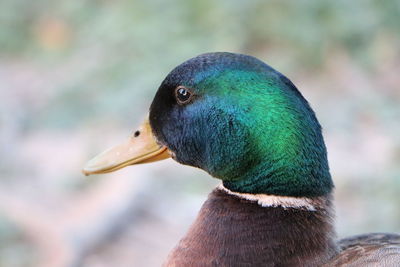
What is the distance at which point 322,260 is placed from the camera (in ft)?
7.66

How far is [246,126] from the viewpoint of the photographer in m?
2.33

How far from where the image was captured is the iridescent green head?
230cm

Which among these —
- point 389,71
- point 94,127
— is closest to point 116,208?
point 94,127

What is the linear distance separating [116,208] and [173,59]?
1.74 metres

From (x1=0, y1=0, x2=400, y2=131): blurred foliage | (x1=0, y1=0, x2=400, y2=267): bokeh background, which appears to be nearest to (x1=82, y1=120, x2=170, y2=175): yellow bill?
(x1=0, y1=0, x2=400, y2=267): bokeh background

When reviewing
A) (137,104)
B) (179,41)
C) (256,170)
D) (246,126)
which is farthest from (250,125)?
(179,41)

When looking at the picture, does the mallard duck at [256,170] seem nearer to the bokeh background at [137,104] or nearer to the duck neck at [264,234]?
the duck neck at [264,234]

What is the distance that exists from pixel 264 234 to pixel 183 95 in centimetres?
42

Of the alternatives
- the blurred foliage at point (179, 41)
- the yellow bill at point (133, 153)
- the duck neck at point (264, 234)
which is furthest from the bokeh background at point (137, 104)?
the duck neck at point (264, 234)

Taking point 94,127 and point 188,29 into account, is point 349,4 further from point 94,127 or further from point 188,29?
point 94,127

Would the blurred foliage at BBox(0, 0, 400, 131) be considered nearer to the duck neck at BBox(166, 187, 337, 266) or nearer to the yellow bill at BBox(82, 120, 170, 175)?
the yellow bill at BBox(82, 120, 170, 175)

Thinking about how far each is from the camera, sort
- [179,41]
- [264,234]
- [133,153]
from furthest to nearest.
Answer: [179,41] < [133,153] < [264,234]

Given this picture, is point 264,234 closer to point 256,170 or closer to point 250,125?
point 256,170

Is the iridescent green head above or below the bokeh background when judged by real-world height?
Answer: below
